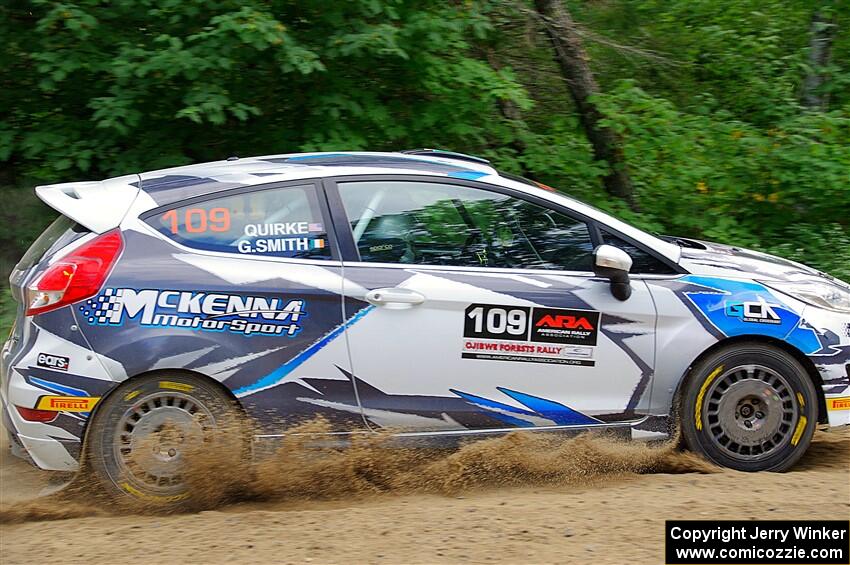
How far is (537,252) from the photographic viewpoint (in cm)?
515

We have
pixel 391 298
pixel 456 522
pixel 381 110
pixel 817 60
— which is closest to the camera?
pixel 456 522

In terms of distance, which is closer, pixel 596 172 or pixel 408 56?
pixel 408 56

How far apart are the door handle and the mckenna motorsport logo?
1.16 feet

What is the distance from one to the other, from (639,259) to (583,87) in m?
4.78

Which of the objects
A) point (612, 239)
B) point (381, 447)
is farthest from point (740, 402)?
point (381, 447)

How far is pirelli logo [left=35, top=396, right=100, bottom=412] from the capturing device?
4.75 meters

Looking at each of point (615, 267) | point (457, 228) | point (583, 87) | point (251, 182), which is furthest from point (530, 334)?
point (583, 87)

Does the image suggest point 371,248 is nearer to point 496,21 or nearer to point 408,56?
point 408,56

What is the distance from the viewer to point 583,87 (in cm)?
959

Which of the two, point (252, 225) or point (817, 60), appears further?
point (817, 60)

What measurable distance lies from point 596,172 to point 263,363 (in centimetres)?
521

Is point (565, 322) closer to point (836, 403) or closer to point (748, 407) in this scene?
point (748, 407)

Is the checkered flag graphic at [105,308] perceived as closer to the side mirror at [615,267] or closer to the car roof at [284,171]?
the car roof at [284,171]

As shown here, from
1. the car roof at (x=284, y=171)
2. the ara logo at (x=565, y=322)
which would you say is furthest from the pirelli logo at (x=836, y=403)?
the car roof at (x=284, y=171)
